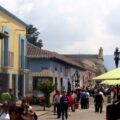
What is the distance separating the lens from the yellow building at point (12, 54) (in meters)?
33.6

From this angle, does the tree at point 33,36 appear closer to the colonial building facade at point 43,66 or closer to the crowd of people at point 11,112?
the colonial building facade at point 43,66

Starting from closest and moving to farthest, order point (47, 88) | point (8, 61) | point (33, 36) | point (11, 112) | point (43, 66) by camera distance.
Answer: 1. point (11, 112)
2. point (8, 61)
3. point (47, 88)
4. point (43, 66)
5. point (33, 36)

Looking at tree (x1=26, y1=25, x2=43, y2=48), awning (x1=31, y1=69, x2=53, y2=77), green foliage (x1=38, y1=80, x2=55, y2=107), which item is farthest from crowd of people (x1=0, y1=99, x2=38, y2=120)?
tree (x1=26, y1=25, x2=43, y2=48)

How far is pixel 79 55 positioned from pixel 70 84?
78.0 m

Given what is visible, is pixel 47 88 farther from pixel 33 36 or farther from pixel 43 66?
pixel 33 36

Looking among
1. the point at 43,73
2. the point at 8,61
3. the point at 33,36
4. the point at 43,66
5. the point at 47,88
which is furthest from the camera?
the point at 33,36

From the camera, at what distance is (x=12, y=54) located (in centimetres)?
3566

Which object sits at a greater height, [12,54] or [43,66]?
[12,54]

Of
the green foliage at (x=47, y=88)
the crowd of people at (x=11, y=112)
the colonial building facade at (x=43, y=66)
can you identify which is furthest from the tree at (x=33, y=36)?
the crowd of people at (x=11, y=112)

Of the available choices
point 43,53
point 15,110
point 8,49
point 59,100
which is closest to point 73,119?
point 59,100

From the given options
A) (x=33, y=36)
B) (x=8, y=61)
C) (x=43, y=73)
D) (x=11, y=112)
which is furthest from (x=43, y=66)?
(x=33, y=36)

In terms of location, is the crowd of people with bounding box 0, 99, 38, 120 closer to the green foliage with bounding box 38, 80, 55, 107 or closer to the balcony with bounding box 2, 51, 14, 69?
the balcony with bounding box 2, 51, 14, 69

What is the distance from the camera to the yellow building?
110ft

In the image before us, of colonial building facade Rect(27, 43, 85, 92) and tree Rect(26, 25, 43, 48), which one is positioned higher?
tree Rect(26, 25, 43, 48)
